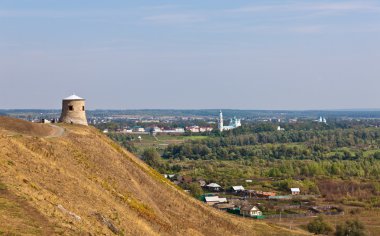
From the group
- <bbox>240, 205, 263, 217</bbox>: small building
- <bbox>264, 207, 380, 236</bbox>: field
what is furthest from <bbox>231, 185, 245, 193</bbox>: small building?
<bbox>240, 205, 263, 217</bbox>: small building

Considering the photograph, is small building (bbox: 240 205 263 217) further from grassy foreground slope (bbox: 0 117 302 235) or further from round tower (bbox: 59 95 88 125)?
round tower (bbox: 59 95 88 125)

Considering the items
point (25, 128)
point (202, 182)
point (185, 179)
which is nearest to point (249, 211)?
point (202, 182)

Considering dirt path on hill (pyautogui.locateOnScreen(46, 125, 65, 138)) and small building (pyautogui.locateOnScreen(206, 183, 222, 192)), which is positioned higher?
dirt path on hill (pyautogui.locateOnScreen(46, 125, 65, 138))

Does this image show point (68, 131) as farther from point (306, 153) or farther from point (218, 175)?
point (306, 153)

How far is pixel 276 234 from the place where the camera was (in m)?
47.0

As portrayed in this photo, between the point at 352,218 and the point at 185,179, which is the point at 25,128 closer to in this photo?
the point at 352,218

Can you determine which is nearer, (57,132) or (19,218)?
(19,218)

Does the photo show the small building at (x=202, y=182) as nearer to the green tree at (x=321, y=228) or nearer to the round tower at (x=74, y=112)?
the green tree at (x=321, y=228)

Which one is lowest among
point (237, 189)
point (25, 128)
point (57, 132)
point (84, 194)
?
point (237, 189)

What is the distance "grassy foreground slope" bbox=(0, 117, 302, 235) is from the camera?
23.3 meters

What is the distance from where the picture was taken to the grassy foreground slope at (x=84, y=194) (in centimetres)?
2330

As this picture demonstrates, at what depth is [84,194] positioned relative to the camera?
3069 centimetres

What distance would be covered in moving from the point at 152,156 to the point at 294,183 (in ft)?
101

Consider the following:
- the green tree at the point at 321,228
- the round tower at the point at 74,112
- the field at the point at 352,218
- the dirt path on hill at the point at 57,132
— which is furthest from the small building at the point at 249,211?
the dirt path on hill at the point at 57,132
